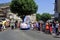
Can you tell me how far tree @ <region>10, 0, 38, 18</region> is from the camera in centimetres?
7619

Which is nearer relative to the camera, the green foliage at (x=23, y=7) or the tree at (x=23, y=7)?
the tree at (x=23, y=7)

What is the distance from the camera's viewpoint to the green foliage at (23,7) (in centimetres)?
7631

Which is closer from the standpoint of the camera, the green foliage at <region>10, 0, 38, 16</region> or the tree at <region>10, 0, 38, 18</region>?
the tree at <region>10, 0, 38, 18</region>

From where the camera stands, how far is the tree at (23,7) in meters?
76.2

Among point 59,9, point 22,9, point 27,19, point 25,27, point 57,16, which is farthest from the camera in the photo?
point 22,9

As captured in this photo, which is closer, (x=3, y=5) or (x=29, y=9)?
(x=29, y=9)

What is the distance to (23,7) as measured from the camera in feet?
252

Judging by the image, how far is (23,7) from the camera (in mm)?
76750

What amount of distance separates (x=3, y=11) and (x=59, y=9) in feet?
165

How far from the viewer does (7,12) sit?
11375cm

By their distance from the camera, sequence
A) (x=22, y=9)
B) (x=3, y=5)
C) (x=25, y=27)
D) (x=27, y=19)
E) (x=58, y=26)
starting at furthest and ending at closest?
1. (x=3, y=5)
2. (x=22, y=9)
3. (x=27, y=19)
4. (x=25, y=27)
5. (x=58, y=26)

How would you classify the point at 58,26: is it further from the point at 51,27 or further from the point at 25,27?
the point at 25,27

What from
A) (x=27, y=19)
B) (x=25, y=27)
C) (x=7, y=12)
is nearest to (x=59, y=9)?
(x=27, y=19)

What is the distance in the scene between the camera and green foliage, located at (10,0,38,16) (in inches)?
3004
